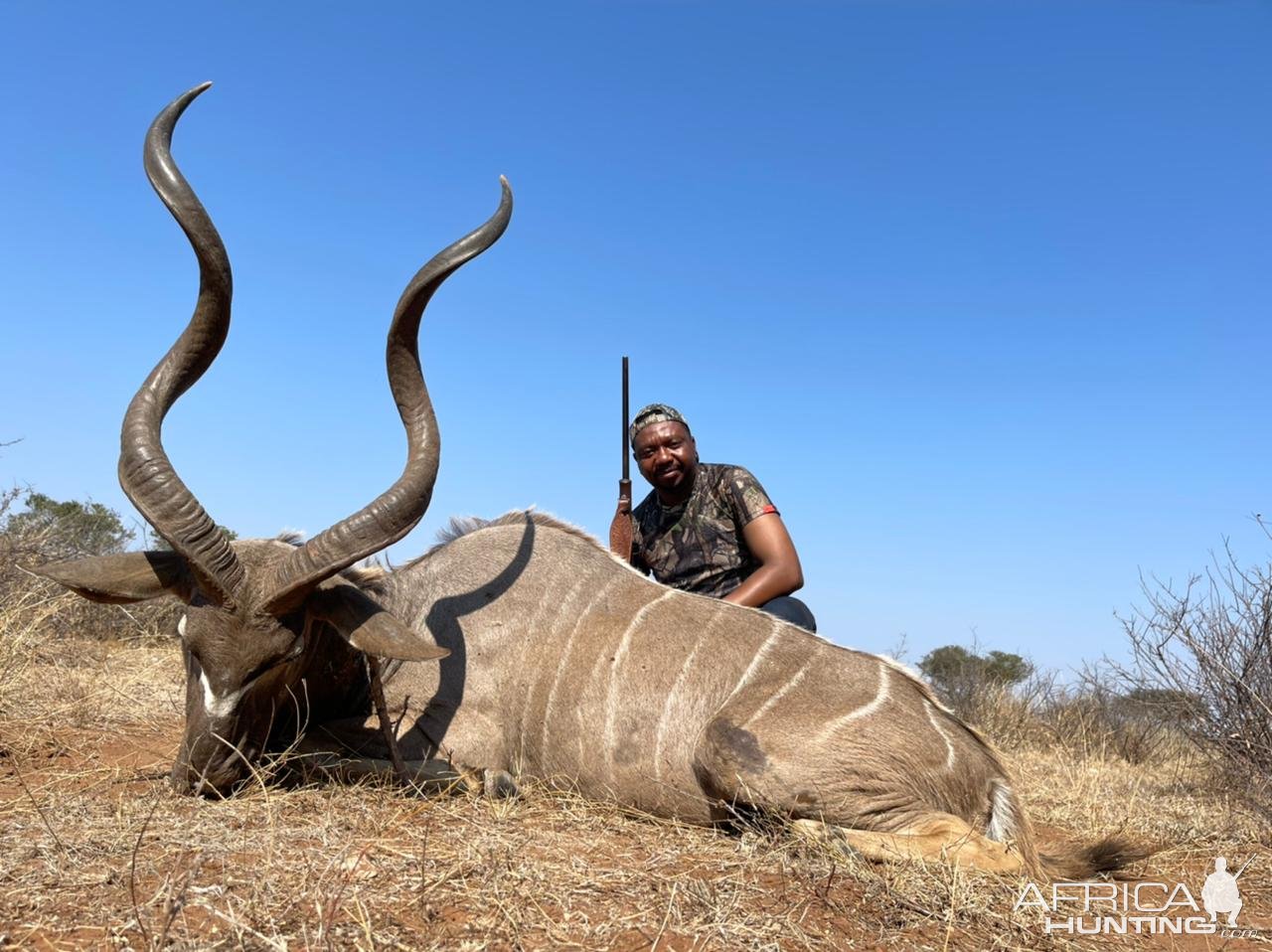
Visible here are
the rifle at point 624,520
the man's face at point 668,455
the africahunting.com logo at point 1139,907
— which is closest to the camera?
the africahunting.com logo at point 1139,907

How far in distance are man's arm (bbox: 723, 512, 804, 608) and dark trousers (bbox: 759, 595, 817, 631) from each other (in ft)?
0.10

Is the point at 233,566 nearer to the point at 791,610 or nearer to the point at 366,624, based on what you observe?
the point at 366,624

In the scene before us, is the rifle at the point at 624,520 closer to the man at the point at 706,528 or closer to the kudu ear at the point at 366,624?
the man at the point at 706,528

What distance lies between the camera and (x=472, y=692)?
3861mm

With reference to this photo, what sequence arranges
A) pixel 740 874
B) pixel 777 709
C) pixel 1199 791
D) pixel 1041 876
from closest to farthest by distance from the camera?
1. pixel 740 874
2. pixel 1041 876
3. pixel 777 709
4. pixel 1199 791

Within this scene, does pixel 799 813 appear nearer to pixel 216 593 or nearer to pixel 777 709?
pixel 777 709

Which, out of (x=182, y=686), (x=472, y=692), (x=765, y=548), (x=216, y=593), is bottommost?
(x=182, y=686)

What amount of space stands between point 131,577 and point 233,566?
0.49 meters

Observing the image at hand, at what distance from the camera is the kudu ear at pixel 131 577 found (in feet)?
11.5

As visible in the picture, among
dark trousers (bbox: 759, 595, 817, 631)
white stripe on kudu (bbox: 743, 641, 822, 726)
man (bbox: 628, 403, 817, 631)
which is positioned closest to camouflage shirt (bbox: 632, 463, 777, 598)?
man (bbox: 628, 403, 817, 631)

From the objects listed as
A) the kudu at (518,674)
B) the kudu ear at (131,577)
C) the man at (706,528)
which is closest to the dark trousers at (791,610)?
the man at (706,528)

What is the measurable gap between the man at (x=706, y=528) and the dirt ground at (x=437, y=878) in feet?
4.86

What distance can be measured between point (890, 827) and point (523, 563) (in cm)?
180

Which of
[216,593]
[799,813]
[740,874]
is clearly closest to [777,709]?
[799,813]
